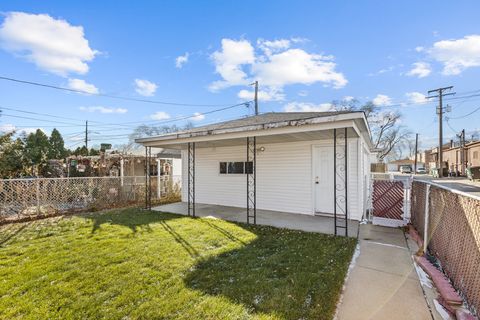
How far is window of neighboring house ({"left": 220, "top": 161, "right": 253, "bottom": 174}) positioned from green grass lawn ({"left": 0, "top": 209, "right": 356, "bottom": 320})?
10.1 ft

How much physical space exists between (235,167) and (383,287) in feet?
20.5

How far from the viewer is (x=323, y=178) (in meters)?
7.11

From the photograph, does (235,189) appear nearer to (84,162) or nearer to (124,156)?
(124,156)

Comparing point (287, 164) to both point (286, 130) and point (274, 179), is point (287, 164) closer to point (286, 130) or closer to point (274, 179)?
point (274, 179)

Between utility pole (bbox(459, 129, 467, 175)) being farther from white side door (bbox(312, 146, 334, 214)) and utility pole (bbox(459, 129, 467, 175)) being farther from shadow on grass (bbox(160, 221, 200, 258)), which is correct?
shadow on grass (bbox(160, 221, 200, 258))

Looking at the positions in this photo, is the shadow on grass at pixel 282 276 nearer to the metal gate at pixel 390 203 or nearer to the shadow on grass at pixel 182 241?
the shadow on grass at pixel 182 241

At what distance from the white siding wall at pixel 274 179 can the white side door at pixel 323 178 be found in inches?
6.1

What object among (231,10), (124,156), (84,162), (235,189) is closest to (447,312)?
(235,189)

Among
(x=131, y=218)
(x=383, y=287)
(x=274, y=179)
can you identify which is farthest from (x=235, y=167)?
(x=383, y=287)

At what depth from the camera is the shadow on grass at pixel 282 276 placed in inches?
104

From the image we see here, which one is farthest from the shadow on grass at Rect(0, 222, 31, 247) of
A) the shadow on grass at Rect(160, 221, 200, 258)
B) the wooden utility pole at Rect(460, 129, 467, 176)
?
the wooden utility pole at Rect(460, 129, 467, 176)

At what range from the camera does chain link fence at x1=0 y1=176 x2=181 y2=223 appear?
697 cm

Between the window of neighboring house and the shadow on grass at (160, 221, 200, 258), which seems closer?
the shadow on grass at (160, 221, 200, 258)

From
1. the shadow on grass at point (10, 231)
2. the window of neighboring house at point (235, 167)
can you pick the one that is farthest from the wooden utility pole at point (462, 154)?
the shadow on grass at point (10, 231)
